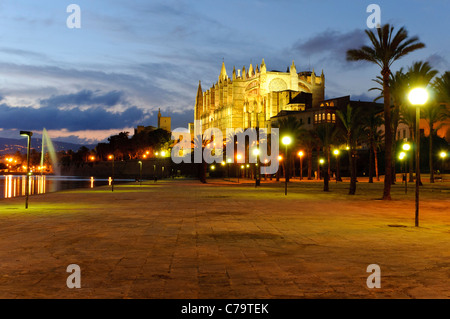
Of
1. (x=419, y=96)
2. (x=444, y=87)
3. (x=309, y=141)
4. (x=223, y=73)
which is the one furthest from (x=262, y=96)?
(x=419, y=96)

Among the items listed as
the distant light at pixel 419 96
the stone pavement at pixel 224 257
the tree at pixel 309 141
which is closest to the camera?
the stone pavement at pixel 224 257

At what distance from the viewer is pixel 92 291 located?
532 cm

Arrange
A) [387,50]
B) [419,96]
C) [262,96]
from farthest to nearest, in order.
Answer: [262,96], [387,50], [419,96]

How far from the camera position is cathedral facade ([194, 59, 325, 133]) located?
378 feet

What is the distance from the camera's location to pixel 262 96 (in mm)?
125750

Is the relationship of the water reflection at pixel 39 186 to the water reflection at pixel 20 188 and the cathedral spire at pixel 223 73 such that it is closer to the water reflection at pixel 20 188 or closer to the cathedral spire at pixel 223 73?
the water reflection at pixel 20 188

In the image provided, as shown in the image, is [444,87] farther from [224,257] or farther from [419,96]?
[224,257]

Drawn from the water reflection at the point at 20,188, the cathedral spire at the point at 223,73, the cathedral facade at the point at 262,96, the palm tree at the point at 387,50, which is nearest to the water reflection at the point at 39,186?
the water reflection at the point at 20,188

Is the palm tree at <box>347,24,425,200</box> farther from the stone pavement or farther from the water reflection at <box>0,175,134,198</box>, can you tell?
the water reflection at <box>0,175,134,198</box>

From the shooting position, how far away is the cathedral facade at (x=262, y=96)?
11512 centimetres

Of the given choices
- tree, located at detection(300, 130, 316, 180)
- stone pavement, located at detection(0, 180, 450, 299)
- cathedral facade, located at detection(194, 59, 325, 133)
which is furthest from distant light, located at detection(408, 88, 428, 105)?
cathedral facade, located at detection(194, 59, 325, 133)
